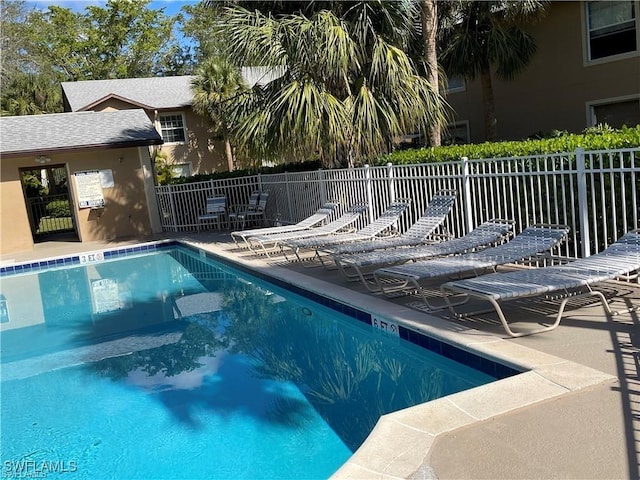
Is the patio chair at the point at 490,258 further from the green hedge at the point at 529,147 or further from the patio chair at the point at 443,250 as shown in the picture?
the green hedge at the point at 529,147

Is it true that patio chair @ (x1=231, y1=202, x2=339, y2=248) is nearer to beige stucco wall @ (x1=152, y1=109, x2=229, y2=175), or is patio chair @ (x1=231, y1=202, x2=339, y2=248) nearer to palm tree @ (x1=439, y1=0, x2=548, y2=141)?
palm tree @ (x1=439, y1=0, x2=548, y2=141)

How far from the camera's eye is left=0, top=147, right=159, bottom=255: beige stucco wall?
1686cm

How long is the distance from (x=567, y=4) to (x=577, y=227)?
10493 mm

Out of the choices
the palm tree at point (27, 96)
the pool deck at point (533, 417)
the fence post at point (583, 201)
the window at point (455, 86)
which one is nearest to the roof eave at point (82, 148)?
the window at point (455, 86)

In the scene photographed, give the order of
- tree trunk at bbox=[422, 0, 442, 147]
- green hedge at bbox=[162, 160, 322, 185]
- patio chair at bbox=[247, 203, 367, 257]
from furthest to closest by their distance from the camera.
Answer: green hedge at bbox=[162, 160, 322, 185]
tree trunk at bbox=[422, 0, 442, 147]
patio chair at bbox=[247, 203, 367, 257]

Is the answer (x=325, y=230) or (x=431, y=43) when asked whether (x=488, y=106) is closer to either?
(x=431, y=43)

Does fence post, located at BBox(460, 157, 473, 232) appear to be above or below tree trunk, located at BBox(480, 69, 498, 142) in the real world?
below

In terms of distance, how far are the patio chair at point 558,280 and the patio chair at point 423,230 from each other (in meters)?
2.77

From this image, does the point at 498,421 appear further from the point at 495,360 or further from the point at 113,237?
the point at 113,237

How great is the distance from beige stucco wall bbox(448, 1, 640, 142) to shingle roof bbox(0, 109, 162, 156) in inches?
423

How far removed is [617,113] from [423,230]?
8.99 metres

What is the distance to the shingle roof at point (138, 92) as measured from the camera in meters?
26.5

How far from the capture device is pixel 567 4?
15.1 metres

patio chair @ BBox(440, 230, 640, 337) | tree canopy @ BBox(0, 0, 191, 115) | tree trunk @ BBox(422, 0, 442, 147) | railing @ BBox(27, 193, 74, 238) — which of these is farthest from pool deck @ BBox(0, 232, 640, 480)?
tree canopy @ BBox(0, 0, 191, 115)
